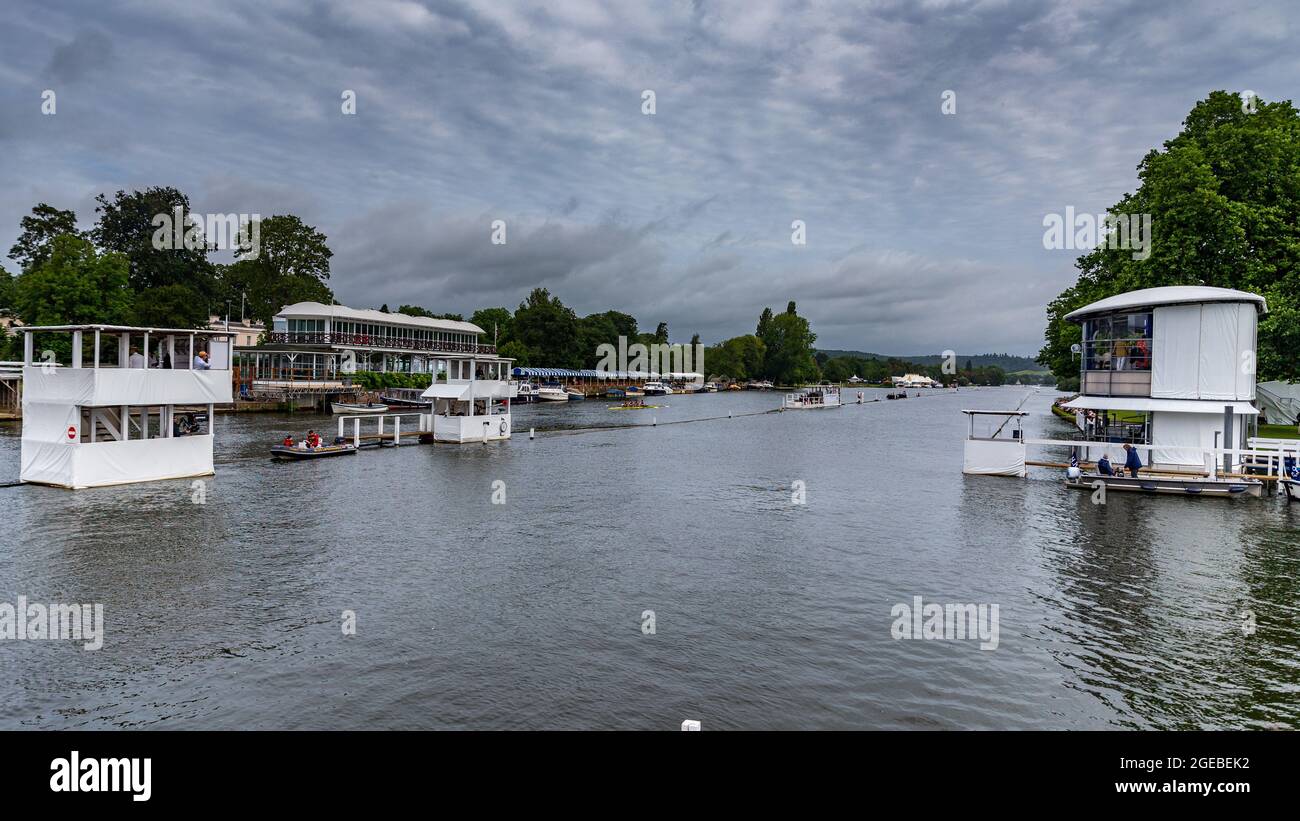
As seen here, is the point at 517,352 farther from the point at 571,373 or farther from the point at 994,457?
the point at 994,457

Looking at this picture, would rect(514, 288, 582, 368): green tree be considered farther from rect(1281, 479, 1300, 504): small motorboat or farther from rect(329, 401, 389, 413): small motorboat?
rect(1281, 479, 1300, 504): small motorboat

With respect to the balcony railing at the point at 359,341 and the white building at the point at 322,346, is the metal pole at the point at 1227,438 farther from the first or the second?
the balcony railing at the point at 359,341

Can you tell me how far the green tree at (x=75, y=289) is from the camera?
74188 millimetres

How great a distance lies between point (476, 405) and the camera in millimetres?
61156

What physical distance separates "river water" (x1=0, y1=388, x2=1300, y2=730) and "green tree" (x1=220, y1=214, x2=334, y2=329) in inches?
3535

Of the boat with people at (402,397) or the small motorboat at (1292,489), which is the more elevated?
the boat with people at (402,397)

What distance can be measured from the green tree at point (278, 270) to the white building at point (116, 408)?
90.9 meters

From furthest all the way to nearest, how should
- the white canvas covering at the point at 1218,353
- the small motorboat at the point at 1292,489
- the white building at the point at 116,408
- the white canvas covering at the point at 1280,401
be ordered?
the white canvas covering at the point at 1280,401, the white canvas covering at the point at 1218,353, the small motorboat at the point at 1292,489, the white building at the point at 116,408

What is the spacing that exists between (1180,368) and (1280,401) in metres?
28.6

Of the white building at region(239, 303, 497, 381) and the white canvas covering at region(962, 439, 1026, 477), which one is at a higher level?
the white building at region(239, 303, 497, 381)

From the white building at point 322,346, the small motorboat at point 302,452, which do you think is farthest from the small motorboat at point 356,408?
the small motorboat at point 302,452
